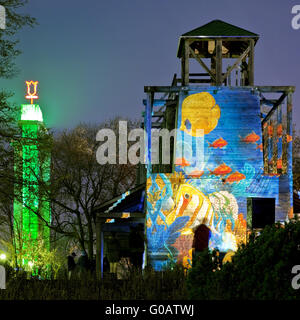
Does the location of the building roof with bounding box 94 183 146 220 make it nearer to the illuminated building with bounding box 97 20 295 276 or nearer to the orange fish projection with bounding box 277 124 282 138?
the illuminated building with bounding box 97 20 295 276

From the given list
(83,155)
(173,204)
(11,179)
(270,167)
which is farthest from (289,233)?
(83,155)

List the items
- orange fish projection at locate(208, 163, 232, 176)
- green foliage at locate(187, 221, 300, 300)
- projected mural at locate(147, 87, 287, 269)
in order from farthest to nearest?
orange fish projection at locate(208, 163, 232, 176)
projected mural at locate(147, 87, 287, 269)
green foliage at locate(187, 221, 300, 300)

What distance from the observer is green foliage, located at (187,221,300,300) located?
6355 millimetres

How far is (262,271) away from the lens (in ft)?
21.7

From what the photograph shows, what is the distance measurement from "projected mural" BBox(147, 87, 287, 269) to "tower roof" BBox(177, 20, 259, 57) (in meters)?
2.27

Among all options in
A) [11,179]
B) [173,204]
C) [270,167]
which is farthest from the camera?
[270,167]

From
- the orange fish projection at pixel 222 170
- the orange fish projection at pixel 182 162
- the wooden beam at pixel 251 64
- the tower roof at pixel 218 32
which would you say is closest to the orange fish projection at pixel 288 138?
the orange fish projection at pixel 222 170

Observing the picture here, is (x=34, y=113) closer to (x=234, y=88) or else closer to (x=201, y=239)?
(x=234, y=88)

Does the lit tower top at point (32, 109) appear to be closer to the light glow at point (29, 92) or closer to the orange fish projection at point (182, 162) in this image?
the light glow at point (29, 92)

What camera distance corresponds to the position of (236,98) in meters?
17.0

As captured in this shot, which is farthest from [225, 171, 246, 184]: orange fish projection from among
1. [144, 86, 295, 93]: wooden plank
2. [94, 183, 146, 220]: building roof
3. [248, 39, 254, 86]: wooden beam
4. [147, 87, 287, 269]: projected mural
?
[248, 39, 254, 86]: wooden beam

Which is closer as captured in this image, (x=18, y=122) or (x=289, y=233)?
(x=289, y=233)
